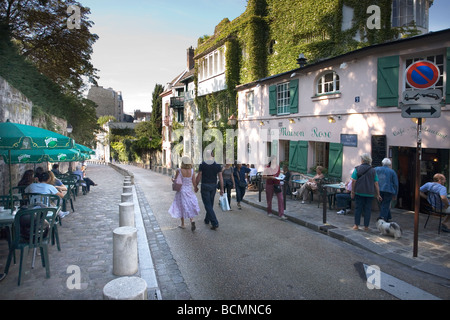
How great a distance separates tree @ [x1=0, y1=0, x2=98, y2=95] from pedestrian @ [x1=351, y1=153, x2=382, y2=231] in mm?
16509

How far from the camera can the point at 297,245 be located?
6535mm

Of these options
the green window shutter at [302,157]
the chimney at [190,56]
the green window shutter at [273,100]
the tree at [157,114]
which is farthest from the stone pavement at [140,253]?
the tree at [157,114]

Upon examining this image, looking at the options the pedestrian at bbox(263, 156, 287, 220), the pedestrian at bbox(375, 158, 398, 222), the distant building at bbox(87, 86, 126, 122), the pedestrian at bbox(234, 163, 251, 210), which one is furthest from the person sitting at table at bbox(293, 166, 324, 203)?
the distant building at bbox(87, 86, 126, 122)

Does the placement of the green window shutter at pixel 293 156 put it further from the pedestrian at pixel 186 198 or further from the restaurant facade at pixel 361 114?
the pedestrian at pixel 186 198

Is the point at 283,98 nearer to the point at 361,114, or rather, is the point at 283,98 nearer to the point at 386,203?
the point at 361,114

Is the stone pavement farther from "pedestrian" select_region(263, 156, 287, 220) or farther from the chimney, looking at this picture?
the chimney

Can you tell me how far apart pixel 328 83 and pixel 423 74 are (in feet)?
23.5

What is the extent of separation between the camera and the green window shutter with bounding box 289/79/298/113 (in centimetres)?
1399

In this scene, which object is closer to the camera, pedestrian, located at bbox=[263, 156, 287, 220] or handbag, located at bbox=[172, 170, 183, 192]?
handbag, located at bbox=[172, 170, 183, 192]

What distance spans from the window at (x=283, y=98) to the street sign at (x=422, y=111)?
945cm

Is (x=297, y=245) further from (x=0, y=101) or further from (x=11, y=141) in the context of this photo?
(x=0, y=101)

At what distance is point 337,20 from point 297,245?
45.1ft

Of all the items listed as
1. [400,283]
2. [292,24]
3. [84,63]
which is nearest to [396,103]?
[400,283]

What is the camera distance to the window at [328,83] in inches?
478
